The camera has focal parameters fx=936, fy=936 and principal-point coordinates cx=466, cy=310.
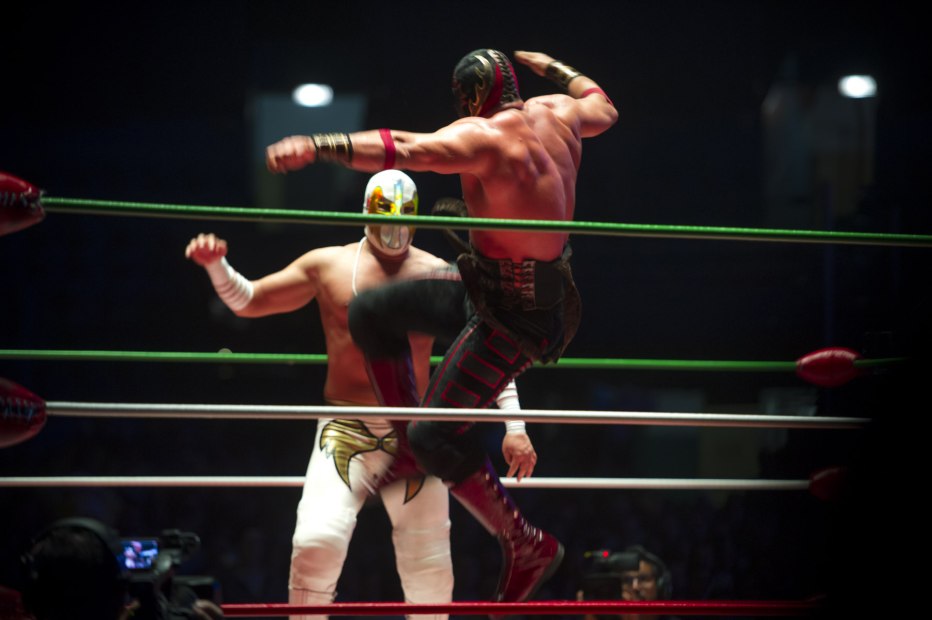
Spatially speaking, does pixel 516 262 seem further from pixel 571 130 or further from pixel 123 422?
pixel 123 422

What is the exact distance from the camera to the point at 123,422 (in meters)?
3.79

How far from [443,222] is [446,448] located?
1.73ft

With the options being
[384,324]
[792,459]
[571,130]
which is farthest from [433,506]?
[792,459]

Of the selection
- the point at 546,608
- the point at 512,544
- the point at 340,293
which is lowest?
the point at 546,608

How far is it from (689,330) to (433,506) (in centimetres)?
205

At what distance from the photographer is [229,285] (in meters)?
2.17

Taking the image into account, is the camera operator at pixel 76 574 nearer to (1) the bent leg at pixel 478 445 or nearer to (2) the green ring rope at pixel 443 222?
(2) the green ring rope at pixel 443 222

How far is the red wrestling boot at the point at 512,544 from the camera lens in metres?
1.93

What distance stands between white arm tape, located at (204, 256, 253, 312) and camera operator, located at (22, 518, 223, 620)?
3.34 ft

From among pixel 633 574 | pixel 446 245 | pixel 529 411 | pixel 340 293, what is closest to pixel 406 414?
pixel 529 411

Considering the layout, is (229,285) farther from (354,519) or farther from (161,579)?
(161,579)

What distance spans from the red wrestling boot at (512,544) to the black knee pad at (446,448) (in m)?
0.07

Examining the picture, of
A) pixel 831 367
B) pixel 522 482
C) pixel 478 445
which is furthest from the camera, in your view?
pixel 522 482

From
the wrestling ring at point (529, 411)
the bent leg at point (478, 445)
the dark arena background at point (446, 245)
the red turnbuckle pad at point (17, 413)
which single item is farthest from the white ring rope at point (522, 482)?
the dark arena background at point (446, 245)
